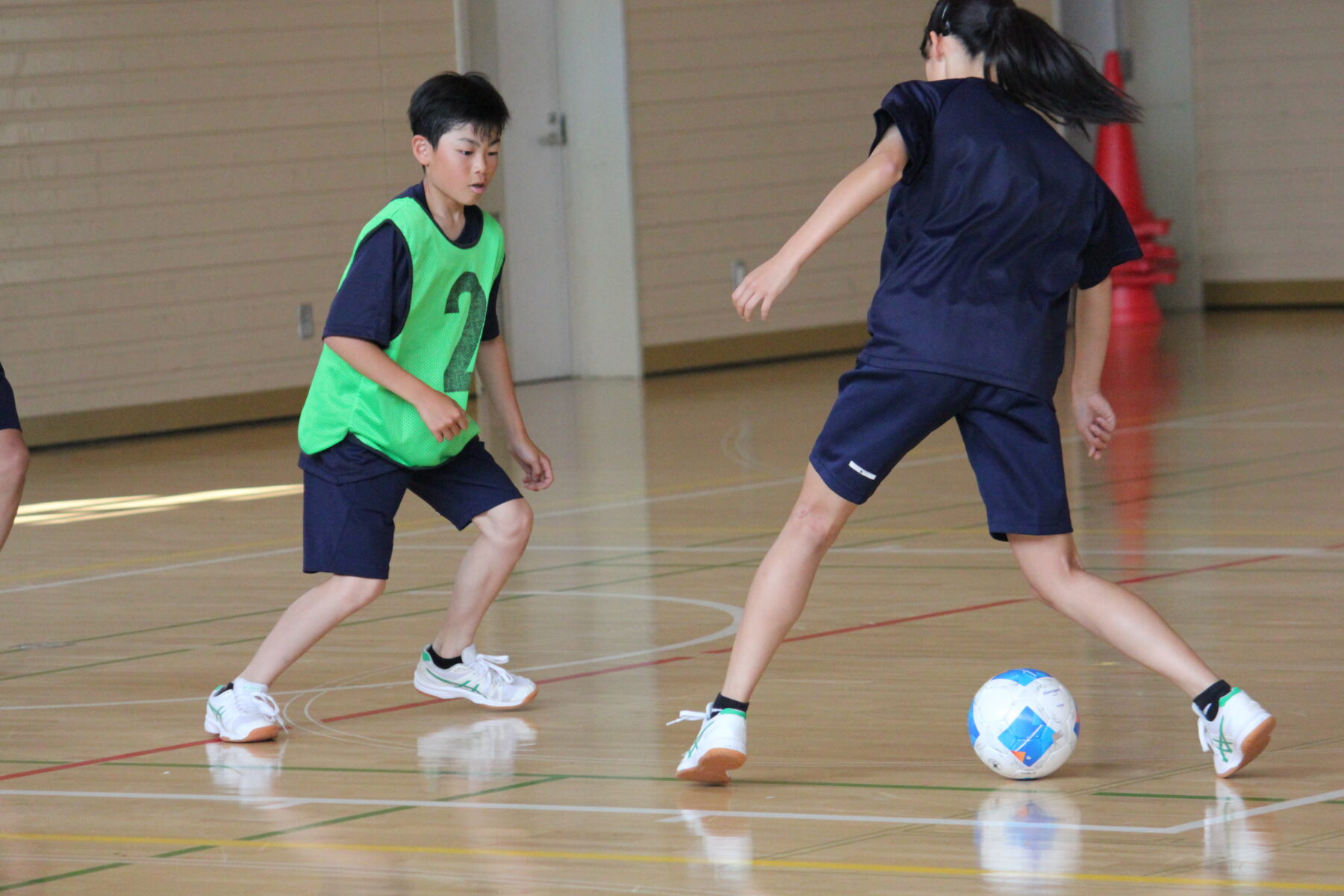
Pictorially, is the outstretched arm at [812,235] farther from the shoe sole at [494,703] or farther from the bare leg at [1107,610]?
the shoe sole at [494,703]

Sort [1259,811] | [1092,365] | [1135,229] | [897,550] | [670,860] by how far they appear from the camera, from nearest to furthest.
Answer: [670,860]
[1259,811]
[1092,365]
[897,550]
[1135,229]

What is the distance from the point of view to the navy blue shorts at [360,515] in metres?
4.05

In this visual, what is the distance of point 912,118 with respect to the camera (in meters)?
3.36

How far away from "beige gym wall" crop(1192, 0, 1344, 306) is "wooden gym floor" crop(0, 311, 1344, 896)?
7.40 m

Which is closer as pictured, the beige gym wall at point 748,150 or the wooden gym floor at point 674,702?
the wooden gym floor at point 674,702

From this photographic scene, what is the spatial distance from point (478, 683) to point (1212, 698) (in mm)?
1495

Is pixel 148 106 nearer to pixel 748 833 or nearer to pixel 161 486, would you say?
pixel 161 486

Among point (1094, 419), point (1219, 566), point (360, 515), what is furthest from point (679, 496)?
point (1094, 419)

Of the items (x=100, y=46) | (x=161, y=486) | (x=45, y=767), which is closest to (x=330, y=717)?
(x=45, y=767)

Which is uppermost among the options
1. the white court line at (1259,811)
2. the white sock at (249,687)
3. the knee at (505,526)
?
the knee at (505,526)

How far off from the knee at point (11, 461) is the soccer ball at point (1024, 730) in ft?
7.94

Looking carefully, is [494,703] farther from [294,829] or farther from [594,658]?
[294,829]

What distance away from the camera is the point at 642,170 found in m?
12.4

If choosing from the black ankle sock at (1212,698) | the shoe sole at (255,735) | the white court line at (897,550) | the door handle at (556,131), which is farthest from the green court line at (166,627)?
the door handle at (556,131)
